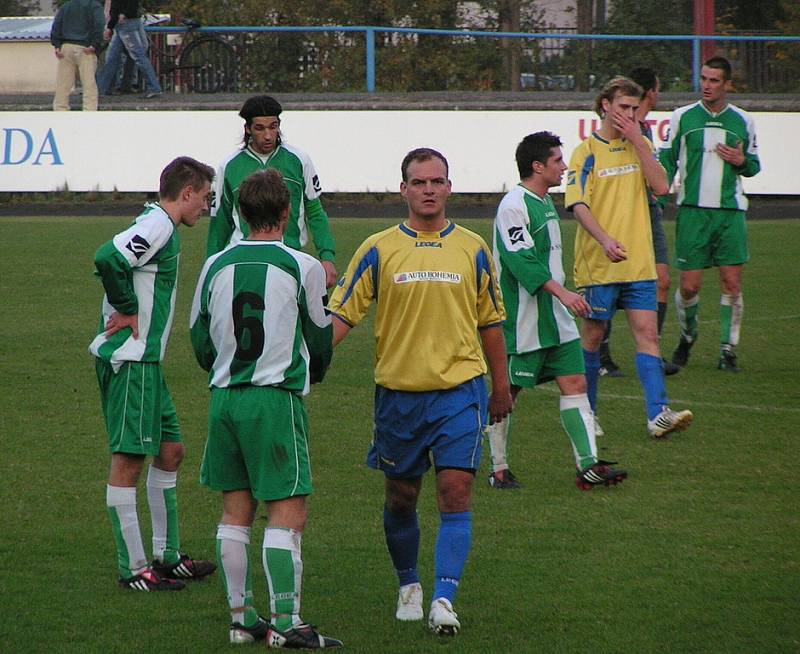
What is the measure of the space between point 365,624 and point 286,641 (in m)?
0.50

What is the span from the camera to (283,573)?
16.2ft

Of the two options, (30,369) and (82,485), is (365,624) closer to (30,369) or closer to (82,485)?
(82,485)

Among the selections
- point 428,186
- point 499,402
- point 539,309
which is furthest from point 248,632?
point 539,309

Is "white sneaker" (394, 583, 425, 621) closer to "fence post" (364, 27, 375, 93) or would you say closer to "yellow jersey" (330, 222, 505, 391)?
"yellow jersey" (330, 222, 505, 391)

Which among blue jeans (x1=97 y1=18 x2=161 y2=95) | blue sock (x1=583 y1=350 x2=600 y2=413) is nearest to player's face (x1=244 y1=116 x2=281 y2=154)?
blue sock (x1=583 y1=350 x2=600 y2=413)

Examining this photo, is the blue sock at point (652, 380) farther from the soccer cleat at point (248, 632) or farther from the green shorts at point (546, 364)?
the soccer cleat at point (248, 632)

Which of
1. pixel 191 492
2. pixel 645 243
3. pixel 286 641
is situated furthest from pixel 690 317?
pixel 286 641

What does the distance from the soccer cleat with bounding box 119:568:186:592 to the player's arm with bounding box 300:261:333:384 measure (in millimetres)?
1297

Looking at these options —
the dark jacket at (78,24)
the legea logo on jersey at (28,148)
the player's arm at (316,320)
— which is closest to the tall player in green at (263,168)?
the player's arm at (316,320)

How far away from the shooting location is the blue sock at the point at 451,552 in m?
5.21

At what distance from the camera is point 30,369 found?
10.6 meters

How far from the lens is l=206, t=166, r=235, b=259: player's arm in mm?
8188

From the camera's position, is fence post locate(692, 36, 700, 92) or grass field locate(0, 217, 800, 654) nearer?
grass field locate(0, 217, 800, 654)

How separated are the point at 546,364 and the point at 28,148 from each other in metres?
15.3
